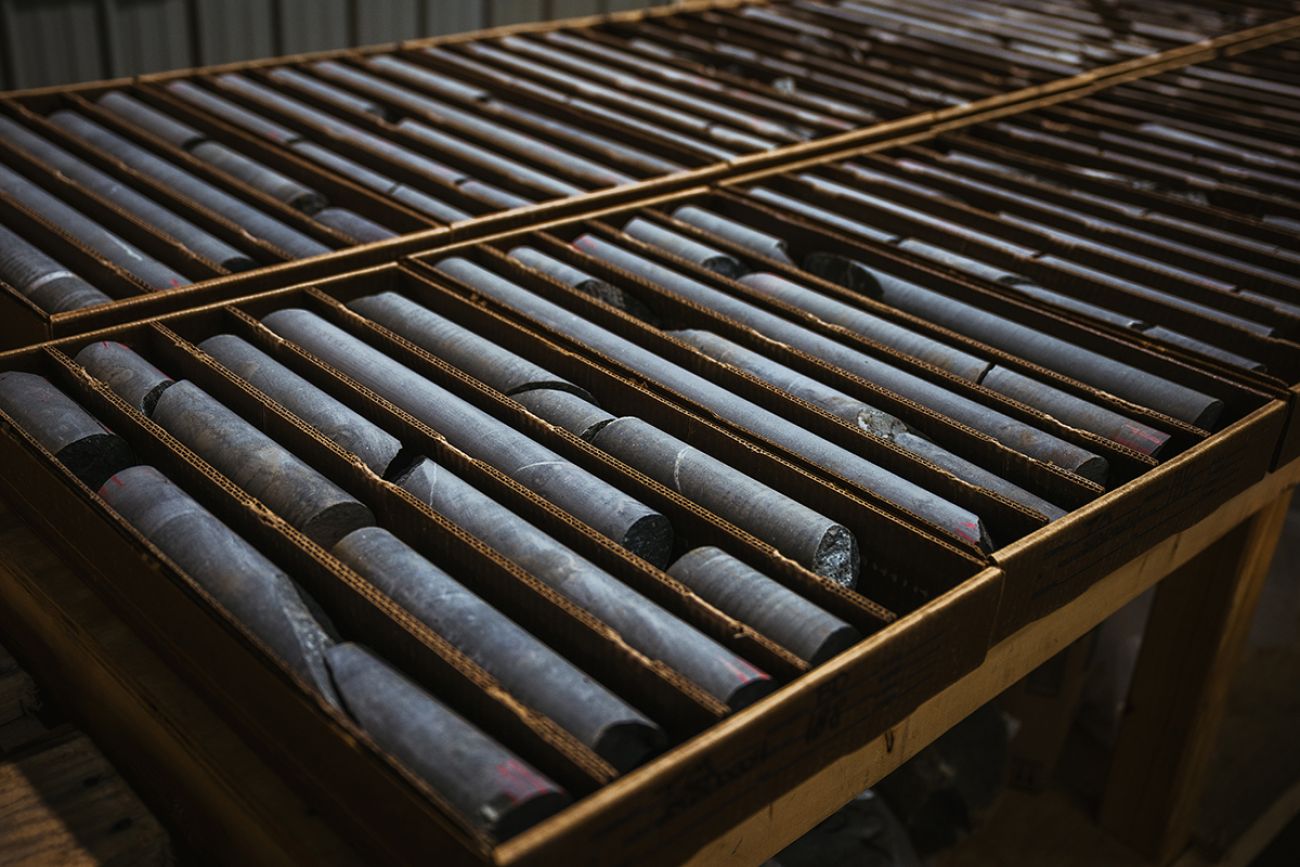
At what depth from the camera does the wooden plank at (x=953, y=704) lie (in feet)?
5.00

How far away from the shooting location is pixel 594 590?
1566mm

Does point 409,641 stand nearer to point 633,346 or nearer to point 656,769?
point 656,769

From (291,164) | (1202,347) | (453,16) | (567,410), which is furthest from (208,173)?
(453,16)

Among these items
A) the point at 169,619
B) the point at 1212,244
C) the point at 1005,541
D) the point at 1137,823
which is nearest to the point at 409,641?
the point at 169,619

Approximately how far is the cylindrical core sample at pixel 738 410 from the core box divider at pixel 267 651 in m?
0.67

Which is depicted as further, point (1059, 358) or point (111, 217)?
point (111, 217)

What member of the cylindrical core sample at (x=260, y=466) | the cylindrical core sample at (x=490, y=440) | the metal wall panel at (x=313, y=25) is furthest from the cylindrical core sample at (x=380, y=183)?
the metal wall panel at (x=313, y=25)

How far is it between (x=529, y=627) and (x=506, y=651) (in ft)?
0.38

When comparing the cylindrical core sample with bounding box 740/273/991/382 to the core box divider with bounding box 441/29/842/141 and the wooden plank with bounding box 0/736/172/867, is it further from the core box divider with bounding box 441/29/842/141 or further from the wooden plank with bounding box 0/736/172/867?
the wooden plank with bounding box 0/736/172/867

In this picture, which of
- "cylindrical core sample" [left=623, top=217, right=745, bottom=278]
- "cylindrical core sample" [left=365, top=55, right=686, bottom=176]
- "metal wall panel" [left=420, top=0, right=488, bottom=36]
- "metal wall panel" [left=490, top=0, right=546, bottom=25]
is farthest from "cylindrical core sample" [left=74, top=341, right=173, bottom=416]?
"metal wall panel" [left=490, top=0, right=546, bottom=25]

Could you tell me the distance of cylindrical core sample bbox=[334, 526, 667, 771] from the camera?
4.51 feet

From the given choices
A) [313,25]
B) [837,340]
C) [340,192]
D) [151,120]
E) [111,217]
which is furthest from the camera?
[313,25]

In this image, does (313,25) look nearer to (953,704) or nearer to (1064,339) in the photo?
(1064,339)

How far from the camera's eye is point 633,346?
2.24 m
